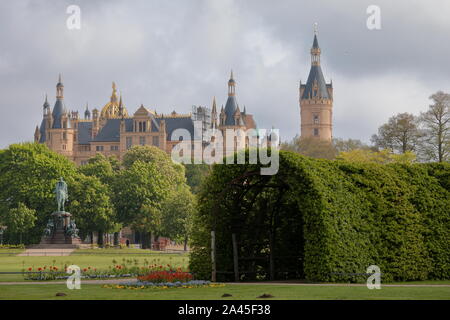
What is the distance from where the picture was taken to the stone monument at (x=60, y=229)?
209 ft

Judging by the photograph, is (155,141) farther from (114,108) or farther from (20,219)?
(20,219)

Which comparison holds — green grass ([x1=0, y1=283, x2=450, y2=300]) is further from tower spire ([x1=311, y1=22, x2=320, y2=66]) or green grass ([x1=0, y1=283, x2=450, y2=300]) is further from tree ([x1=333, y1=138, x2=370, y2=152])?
tower spire ([x1=311, y1=22, x2=320, y2=66])

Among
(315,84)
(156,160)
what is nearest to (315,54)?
(315,84)

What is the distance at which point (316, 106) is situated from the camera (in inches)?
6742

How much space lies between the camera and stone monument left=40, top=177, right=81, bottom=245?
209 ft

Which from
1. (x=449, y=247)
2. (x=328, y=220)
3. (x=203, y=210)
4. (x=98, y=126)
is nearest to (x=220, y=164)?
(x=203, y=210)

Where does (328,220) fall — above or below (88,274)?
above

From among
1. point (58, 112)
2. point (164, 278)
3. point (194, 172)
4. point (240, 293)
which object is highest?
point (58, 112)

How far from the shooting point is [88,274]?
27.0m

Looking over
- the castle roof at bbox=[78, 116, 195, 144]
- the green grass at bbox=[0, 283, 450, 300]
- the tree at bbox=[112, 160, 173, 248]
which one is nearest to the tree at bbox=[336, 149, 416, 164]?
the tree at bbox=[112, 160, 173, 248]

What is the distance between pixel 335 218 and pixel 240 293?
14.8ft

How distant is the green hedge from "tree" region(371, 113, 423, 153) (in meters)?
48.3
